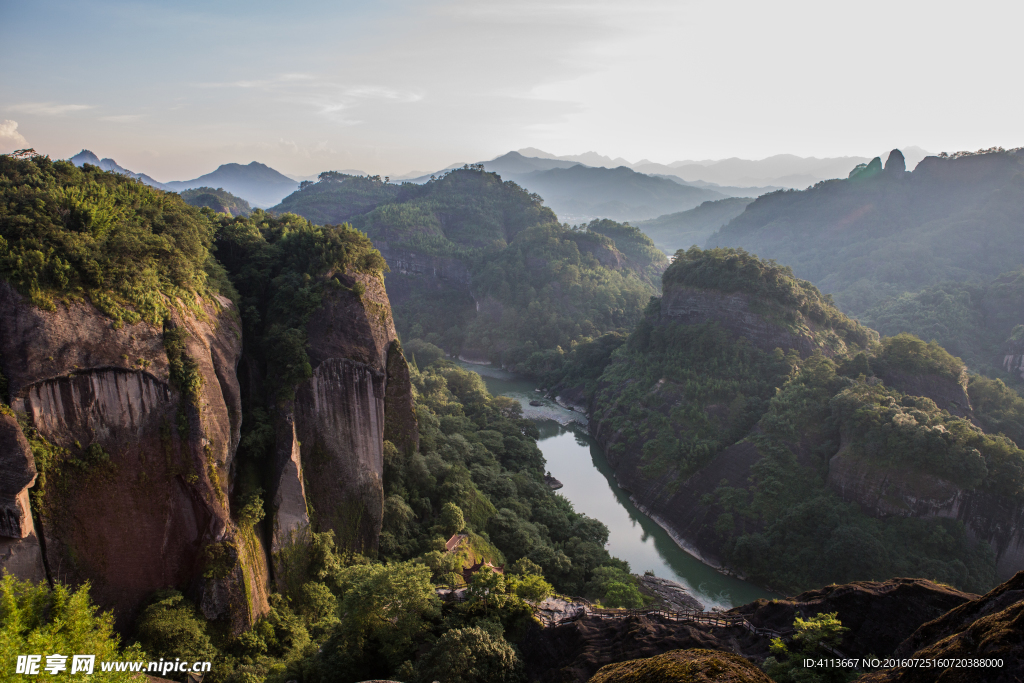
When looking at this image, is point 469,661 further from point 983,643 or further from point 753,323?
point 753,323

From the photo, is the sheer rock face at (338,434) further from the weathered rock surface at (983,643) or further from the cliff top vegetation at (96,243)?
the weathered rock surface at (983,643)

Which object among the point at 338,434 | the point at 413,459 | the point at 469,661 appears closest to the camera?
the point at 469,661

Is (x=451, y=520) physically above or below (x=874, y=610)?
below

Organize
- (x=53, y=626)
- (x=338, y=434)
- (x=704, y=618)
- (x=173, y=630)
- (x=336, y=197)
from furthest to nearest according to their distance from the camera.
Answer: (x=336, y=197), (x=338, y=434), (x=704, y=618), (x=173, y=630), (x=53, y=626)

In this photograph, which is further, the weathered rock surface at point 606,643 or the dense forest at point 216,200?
the dense forest at point 216,200

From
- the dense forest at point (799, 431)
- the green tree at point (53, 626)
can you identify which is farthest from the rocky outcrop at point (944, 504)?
the green tree at point (53, 626)

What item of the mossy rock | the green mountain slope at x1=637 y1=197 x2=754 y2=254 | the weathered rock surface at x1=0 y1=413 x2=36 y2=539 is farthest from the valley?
the green mountain slope at x1=637 y1=197 x2=754 y2=254

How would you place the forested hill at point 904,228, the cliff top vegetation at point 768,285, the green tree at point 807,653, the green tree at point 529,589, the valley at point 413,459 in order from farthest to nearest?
the forested hill at point 904,228, the cliff top vegetation at point 768,285, the green tree at point 529,589, the valley at point 413,459, the green tree at point 807,653

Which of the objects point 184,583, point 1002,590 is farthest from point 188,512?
point 1002,590

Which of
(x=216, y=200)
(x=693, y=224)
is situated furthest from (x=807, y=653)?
(x=693, y=224)
